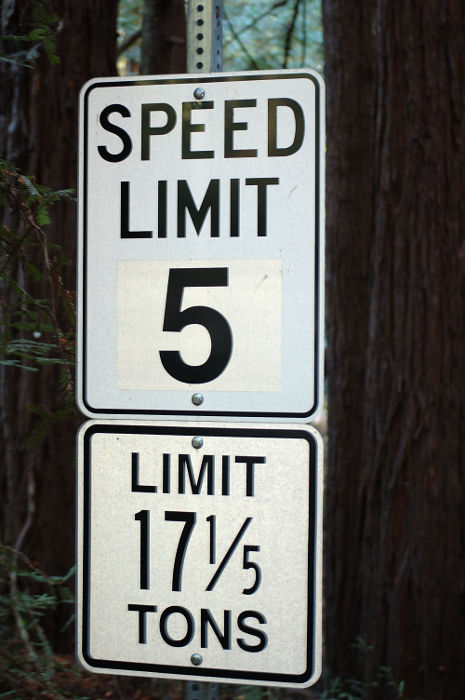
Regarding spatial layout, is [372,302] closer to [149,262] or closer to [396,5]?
[396,5]

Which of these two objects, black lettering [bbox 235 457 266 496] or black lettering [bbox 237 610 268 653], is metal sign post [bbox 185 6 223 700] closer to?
black lettering [bbox 237 610 268 653]

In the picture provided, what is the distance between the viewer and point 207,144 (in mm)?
2098

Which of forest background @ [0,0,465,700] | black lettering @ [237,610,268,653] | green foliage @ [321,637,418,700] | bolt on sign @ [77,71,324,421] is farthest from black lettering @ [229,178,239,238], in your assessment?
green foliage @ [321,637,418,700]

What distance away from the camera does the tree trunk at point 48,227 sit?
464 cm

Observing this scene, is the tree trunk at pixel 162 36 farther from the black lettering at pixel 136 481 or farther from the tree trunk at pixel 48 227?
the black lettering at pixel 136 481

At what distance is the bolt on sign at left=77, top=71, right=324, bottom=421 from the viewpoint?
6.68ft

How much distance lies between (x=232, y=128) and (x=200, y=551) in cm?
106

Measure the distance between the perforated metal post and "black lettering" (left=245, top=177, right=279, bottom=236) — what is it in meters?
0.34

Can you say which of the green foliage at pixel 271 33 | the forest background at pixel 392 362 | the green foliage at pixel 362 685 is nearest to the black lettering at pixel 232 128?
the forest background at pixel 392 362

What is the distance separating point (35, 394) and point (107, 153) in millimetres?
2787

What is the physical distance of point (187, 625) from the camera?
6.72 feet

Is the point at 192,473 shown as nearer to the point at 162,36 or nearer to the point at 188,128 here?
the point at 188,128

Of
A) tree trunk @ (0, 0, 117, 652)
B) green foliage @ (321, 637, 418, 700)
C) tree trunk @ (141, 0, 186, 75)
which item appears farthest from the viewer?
tree trunk @ (141, 0, 186, 75)

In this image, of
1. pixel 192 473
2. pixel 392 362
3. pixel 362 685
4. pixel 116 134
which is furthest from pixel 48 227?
pixel 362 685
